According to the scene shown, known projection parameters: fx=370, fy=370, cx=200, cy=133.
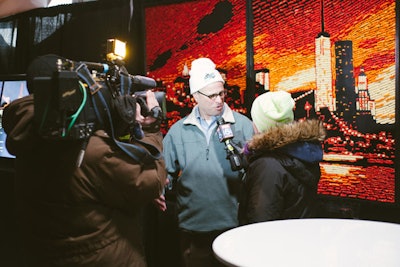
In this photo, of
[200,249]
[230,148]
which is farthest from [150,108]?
[200,249]

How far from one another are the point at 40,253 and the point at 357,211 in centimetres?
197

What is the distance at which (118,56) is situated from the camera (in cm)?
168

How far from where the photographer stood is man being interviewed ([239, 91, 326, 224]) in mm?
1643

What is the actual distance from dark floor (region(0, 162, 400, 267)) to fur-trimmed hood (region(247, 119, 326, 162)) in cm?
95

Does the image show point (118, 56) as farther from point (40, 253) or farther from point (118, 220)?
point (40, 253)

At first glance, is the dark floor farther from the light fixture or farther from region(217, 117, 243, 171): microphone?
the light fixture

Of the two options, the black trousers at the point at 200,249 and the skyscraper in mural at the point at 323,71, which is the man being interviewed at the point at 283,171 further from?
the skyscraper in mural at the point at 323,71

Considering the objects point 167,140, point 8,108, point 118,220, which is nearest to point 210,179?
point 167,140

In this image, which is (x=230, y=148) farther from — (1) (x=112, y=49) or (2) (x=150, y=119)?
(1) (x=112, y=49)

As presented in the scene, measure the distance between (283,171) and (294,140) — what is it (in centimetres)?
16

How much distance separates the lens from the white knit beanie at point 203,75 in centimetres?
252

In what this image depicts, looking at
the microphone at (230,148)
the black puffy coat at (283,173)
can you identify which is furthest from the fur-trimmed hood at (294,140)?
the microphone at (230,148)

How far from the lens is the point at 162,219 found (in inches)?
129

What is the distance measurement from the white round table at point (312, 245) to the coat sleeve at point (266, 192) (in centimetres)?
43
